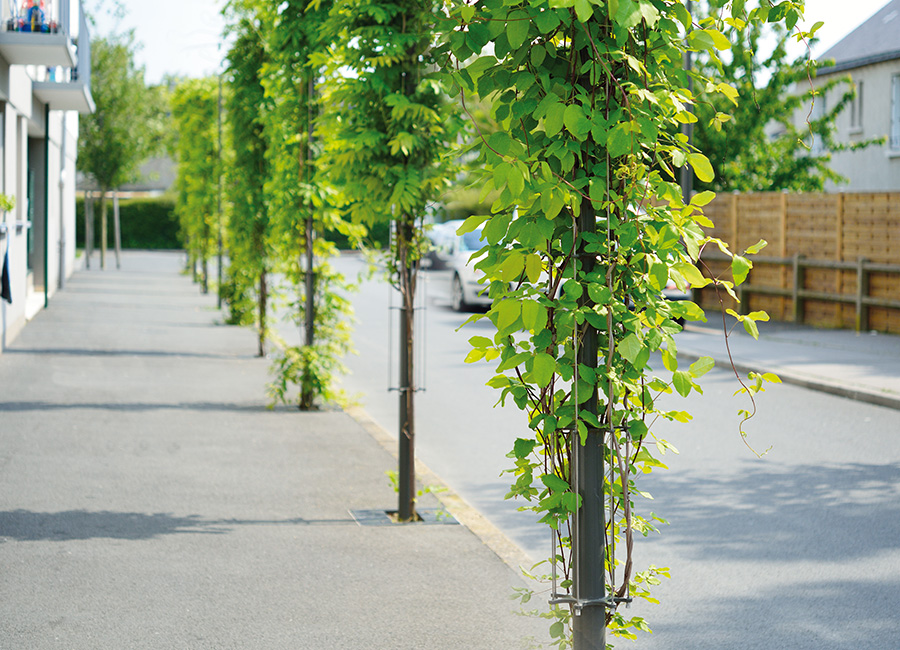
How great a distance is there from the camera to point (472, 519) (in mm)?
6359

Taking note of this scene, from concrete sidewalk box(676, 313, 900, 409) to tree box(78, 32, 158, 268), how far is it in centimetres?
2486

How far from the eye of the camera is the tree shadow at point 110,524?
5817 mm

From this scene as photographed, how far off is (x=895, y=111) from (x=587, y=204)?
2873cm

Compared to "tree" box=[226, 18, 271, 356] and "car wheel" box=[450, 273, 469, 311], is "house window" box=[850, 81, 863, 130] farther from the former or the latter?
"tree" box=[226, 18, 271, 356]

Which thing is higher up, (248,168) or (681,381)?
(248,168)

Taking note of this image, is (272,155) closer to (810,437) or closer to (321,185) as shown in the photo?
(321,185)

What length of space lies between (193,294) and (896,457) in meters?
21.5

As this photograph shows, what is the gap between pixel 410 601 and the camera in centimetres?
480

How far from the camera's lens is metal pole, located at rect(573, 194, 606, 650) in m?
3.12

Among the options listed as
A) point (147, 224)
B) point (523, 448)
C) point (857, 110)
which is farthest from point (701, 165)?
point (147, 224)

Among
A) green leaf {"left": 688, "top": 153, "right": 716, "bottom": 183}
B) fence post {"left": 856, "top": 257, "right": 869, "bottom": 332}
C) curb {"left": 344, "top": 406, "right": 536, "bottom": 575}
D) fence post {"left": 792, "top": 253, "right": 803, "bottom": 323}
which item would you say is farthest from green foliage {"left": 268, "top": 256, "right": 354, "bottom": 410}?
fence post {"left": 792, "top": 253, "right": 803, "bottom": 323}

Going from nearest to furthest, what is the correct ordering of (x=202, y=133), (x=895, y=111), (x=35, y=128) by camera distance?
1. (x=35, y=128)
2. (x=202, y=133)
3. (x=895, y=111)

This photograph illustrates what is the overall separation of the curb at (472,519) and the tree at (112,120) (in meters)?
30.8

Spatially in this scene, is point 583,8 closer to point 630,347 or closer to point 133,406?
point 630,347
